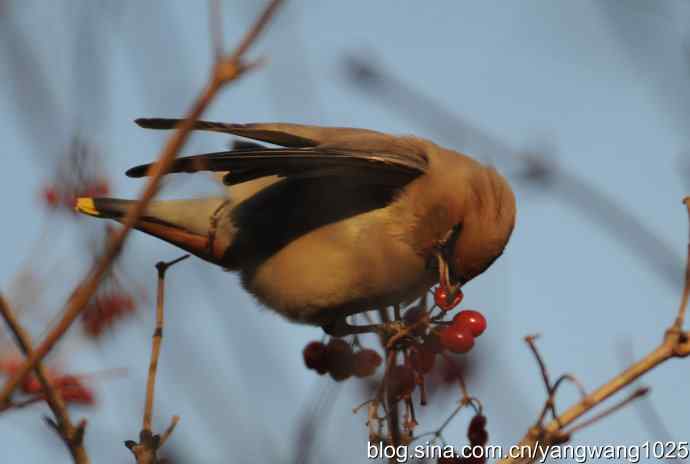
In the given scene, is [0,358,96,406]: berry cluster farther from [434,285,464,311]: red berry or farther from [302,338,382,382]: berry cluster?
[434,285,464,311]: red berry

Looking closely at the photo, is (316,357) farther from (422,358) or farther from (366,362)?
(422,358)

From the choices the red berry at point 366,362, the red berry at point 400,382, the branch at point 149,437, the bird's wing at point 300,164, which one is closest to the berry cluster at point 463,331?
the red berry at point 400,382

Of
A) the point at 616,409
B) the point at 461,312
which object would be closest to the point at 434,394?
the point at 461,312

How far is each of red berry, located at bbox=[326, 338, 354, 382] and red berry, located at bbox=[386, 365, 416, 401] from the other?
0.31 m

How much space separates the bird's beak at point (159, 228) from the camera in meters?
3.18

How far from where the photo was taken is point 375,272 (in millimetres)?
3248

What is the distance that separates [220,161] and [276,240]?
558 millimetres

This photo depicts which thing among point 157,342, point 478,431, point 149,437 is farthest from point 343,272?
point 149,437

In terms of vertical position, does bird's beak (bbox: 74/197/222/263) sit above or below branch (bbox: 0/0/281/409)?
above

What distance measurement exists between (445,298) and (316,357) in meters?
0.49

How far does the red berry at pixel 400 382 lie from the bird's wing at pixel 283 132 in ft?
2.88

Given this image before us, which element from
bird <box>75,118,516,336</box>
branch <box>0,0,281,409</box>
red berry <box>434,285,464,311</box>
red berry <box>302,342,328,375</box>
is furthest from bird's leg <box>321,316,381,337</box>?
branch <box>0,0,281,409</box>

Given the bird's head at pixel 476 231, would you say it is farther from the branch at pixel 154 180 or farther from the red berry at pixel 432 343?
the branch at pixel 154 180

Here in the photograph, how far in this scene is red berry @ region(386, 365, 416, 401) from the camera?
8.77 feet
